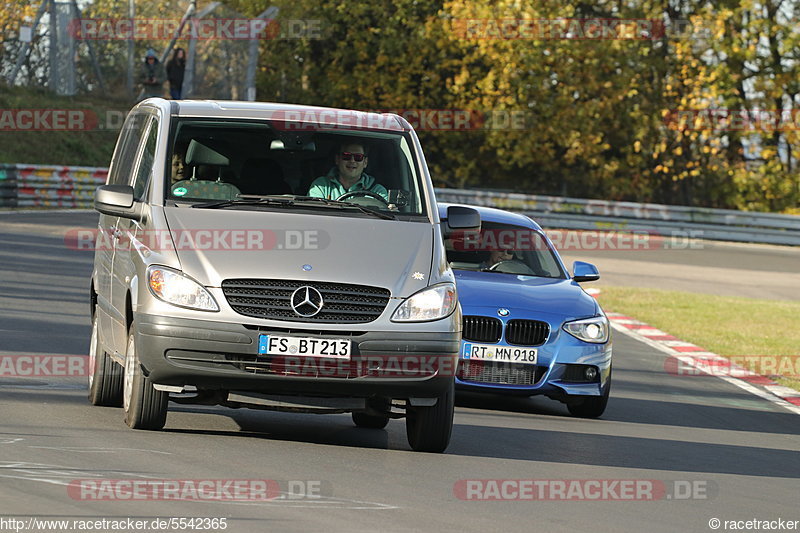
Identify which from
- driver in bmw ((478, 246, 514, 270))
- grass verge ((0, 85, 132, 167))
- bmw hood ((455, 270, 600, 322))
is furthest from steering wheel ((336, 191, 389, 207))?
grass verge ((0, 85, 132, 167))

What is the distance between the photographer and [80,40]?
37.5 meters

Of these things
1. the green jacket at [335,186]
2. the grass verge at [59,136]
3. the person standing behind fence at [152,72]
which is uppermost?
the green jacket at [335,186]

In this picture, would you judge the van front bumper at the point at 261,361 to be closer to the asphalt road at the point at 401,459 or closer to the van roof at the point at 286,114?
the asphalt road at the point at 401,459

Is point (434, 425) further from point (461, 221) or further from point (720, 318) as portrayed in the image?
point (720, 318)

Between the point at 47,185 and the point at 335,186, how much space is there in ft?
86.7

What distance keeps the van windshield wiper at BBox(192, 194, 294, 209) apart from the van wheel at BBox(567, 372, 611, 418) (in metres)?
3.61

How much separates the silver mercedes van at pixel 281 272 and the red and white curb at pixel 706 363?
573 cm

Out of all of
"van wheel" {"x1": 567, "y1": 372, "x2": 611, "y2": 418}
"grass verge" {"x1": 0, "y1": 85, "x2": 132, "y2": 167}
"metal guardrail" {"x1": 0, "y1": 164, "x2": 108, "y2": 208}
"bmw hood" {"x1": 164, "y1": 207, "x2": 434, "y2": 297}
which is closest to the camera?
"bmw hood" {"x1": 164, "y1": 207, "x2": 434, "y2": 297}

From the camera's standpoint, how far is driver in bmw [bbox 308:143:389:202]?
32.5ft

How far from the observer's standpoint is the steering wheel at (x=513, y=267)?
1322 centimetres

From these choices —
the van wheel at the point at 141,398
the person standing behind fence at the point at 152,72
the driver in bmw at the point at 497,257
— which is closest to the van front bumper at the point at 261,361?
the van wheel at the point at 141,398

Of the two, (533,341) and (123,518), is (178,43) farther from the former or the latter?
(123,518)

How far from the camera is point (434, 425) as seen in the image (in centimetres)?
931

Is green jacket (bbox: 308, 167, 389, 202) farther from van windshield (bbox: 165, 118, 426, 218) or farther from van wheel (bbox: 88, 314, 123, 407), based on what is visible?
van wheel (bbox: 88, 314, 123, 407)
